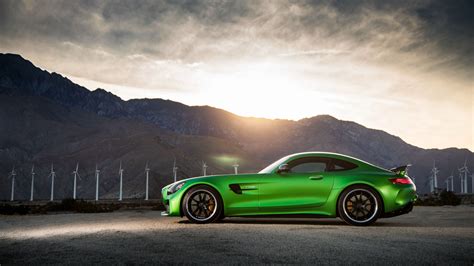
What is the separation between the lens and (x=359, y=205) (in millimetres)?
9625

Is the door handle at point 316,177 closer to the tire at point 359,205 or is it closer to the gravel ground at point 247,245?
the tire at point 359,205

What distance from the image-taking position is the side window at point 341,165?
9.95 m

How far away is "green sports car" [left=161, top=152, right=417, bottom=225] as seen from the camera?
9555 millimetres

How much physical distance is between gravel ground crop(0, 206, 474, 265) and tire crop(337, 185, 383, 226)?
311 mm

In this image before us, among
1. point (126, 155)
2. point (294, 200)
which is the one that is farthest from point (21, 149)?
point (294, 200)

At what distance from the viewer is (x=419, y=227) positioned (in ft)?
31.5

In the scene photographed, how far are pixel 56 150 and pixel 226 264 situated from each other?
190 metres

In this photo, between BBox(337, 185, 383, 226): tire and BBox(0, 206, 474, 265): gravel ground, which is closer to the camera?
BBox(0, 206, 474, 265): gravel ground

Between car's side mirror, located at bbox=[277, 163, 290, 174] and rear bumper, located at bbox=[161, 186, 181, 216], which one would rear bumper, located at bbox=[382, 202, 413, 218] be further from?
rear bumper, located at bbox=[161, 186, 181, 216]

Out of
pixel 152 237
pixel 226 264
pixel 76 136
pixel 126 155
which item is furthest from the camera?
pixel 76 136

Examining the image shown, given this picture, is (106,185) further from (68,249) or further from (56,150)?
(68,249)

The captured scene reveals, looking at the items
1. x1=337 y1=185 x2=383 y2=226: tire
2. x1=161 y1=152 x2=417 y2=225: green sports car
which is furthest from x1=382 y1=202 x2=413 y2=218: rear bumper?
x1=337 y1=185 x2=383 y2=226: tire

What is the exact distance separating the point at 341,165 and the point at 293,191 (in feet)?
4.06

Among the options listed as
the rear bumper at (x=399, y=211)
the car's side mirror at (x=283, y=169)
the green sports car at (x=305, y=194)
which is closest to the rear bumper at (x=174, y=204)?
the green sports car at (x=305, y=194)
